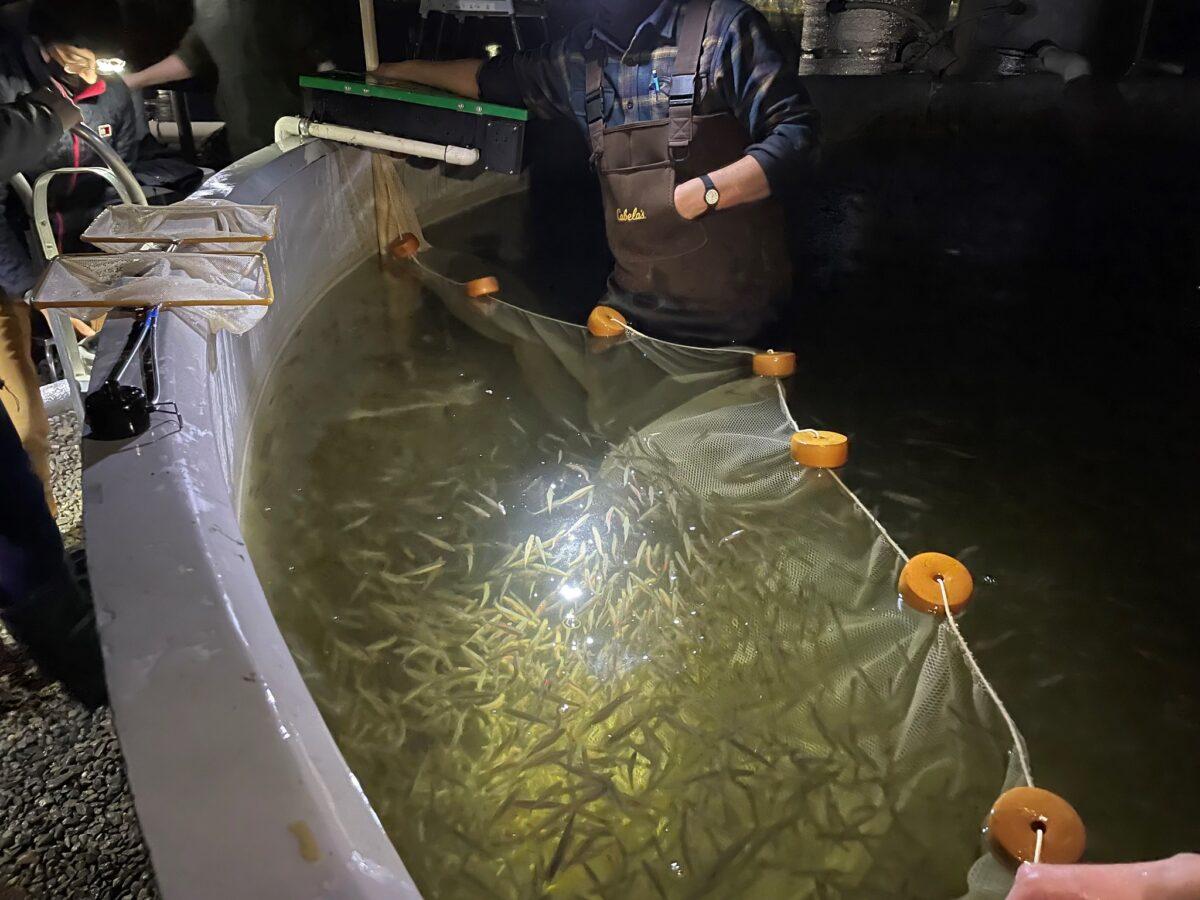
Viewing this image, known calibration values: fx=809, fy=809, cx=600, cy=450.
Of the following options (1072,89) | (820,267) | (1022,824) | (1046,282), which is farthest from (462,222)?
(1022,824)

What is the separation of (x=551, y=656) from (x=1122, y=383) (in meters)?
2.76

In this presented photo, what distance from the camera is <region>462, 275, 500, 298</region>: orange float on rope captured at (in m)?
3.38

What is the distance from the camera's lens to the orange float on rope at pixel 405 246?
148 inches

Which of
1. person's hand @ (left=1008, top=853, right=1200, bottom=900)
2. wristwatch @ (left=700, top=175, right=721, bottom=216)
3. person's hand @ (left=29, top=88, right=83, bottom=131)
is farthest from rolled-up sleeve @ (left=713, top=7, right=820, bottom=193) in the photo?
person's hand @ (left=1008, top=853, right=1200, bottom=900)

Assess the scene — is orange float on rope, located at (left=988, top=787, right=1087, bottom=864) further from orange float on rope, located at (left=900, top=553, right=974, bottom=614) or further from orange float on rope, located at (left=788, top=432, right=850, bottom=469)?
orange float on rope, located at (left=788, top=432, right=850, bottom=469)

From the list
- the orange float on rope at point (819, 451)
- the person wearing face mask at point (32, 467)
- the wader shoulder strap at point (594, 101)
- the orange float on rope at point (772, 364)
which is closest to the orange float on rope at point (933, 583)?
the orange float on rope at point (819, 451)

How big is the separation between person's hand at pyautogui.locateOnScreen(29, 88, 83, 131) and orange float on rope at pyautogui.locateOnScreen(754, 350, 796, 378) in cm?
213

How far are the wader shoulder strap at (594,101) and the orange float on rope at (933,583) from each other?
1945mm

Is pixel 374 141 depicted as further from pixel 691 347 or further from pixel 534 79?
pixel 691 347

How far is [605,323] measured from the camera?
122 inches

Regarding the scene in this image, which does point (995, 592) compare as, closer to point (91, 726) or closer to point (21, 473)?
point (91, 726)

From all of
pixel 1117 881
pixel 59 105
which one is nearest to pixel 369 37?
pixel 59 105

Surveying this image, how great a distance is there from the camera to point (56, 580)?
71.8 inches

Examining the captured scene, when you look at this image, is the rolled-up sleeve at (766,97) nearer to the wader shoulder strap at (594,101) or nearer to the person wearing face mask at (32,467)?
the wader shoulder strap at (594,101)
